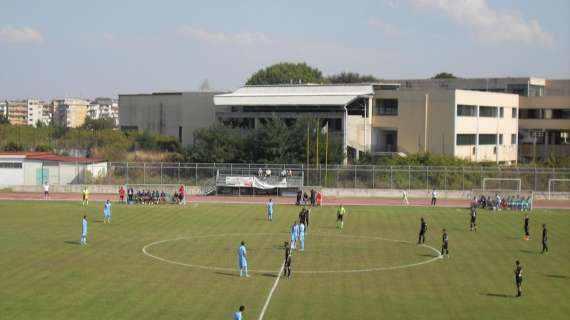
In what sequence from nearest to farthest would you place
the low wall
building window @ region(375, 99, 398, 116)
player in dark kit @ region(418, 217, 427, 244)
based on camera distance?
player in dark kit @ region(418, 217, 427, 244), the low wall, building window @ region(375, 99, 398, 116)

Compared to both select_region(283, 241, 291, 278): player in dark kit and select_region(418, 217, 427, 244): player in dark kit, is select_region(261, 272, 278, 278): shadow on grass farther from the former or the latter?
select_region(418, 217, 427, 244): player in dark kit

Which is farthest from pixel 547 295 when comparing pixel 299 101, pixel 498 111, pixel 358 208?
pixel 498 111

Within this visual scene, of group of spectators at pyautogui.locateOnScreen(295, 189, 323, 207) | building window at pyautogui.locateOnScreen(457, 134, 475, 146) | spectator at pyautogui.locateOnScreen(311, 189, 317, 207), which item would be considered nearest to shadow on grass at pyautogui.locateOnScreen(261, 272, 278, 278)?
group of spectators at pyautogui.locateOnScreen(295, 189, 323, 207)

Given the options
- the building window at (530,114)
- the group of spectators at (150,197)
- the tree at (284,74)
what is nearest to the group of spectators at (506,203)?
the group of spectators at (150,197)

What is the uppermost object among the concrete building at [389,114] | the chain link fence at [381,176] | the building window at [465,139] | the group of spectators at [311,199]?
the concrete building at [389,114]

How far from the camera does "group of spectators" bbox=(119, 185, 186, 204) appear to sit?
217 ft

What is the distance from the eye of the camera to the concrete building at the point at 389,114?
93.1 metres

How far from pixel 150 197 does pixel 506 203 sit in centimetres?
2990

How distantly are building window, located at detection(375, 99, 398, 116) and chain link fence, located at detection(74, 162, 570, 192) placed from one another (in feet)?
69.1

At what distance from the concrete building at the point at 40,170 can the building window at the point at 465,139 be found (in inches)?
1682

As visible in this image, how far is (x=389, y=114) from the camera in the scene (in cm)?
9650

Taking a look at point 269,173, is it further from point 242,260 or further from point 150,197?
point 242,260

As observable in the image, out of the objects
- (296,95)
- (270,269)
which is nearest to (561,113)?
(296,95)

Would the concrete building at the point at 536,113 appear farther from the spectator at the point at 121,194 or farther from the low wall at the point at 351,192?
the spectator at the point at 121,194
